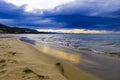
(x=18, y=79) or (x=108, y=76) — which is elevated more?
(x=18, y=79)

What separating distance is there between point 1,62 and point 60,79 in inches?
124

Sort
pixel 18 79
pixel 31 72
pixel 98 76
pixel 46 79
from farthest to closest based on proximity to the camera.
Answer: pixel 98 76
pixel 31 72
pixel 46 79
pixel 18 79

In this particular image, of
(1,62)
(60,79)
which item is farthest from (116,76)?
(1,62)

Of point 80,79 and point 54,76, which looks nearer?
point 54,76

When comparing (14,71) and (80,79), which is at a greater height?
(14,71)

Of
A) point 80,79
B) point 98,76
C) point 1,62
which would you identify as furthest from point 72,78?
point 1,62

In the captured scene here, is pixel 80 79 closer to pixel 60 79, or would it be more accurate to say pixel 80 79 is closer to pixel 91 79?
pixel 91 79

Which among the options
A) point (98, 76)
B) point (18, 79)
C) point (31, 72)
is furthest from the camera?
point (98, 76)

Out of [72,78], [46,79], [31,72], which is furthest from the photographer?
[72,78]

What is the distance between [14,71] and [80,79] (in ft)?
8.29

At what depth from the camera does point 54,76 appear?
6.03 m

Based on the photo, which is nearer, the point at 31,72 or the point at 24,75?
the point at 24,75

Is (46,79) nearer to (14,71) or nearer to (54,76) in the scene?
(54,76)

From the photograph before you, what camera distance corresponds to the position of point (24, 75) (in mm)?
5602
